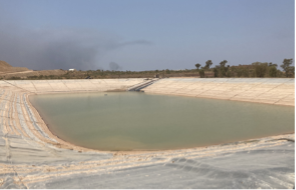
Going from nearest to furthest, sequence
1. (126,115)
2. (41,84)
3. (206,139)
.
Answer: (206,139), (126,115), (41,84)

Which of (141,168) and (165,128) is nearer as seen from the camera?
(141,168)

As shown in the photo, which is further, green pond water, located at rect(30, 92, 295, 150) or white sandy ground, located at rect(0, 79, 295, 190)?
green pond water, located at rect(30, 92, 295, 150)

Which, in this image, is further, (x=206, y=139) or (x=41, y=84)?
(x=41, y=84)

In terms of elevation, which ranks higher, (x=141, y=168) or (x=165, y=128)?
(x=141, y=168)

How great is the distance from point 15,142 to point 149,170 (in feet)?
14.9

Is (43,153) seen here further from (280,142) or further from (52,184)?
(280,142)

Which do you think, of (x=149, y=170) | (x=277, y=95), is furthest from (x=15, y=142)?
(x=277, y=95)

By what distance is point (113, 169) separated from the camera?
4.86 metres

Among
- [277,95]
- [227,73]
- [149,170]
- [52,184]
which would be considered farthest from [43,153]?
[227,73]

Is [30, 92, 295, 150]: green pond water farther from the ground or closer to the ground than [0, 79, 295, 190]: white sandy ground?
closer to the ground

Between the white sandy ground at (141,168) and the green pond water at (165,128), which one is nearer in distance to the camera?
the white sandy ground at (141,168)

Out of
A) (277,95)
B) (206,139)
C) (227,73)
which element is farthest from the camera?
(227,73)

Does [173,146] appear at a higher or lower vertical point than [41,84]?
lower

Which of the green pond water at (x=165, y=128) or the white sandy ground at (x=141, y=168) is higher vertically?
the white sandy ground at (x=141, y=168)
